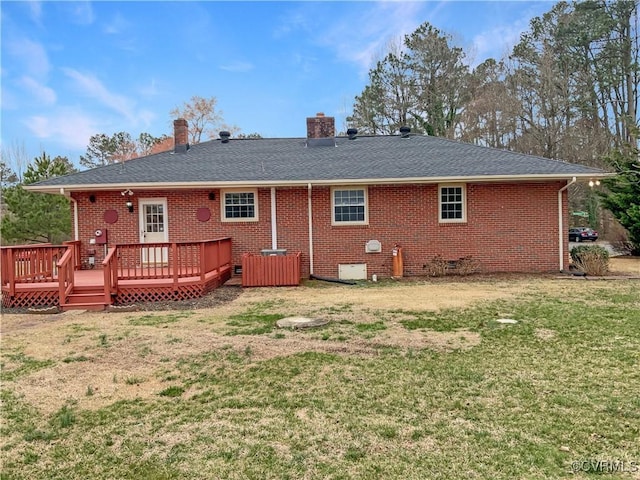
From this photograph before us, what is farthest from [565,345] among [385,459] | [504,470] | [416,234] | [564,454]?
[416,234]

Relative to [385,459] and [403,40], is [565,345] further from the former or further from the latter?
[403,40]

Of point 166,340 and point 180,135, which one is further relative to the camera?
point 180,135

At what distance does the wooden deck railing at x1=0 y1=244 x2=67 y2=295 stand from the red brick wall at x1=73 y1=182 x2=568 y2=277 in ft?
9.70

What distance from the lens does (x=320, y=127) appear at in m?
14.7

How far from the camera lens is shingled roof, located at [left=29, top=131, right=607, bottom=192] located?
35.8 feet

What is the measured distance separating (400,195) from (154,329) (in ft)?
25.1

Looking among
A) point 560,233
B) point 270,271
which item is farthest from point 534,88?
point 270,271

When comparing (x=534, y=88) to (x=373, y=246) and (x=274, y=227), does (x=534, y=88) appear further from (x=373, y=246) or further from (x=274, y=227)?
(x=274, y=227)

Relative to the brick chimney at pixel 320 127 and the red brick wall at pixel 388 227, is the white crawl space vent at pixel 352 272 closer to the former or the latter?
the red brick wall at pixel 388 227

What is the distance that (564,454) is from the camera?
8.50 feet

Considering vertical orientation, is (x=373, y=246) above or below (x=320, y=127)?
below

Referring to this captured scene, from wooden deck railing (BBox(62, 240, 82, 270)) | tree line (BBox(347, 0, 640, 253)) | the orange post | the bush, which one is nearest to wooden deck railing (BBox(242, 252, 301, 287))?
the orange post

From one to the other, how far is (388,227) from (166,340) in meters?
7.45

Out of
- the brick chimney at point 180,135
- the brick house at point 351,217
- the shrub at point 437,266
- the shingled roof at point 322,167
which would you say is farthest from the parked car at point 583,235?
the brick chimney at point 180,135
